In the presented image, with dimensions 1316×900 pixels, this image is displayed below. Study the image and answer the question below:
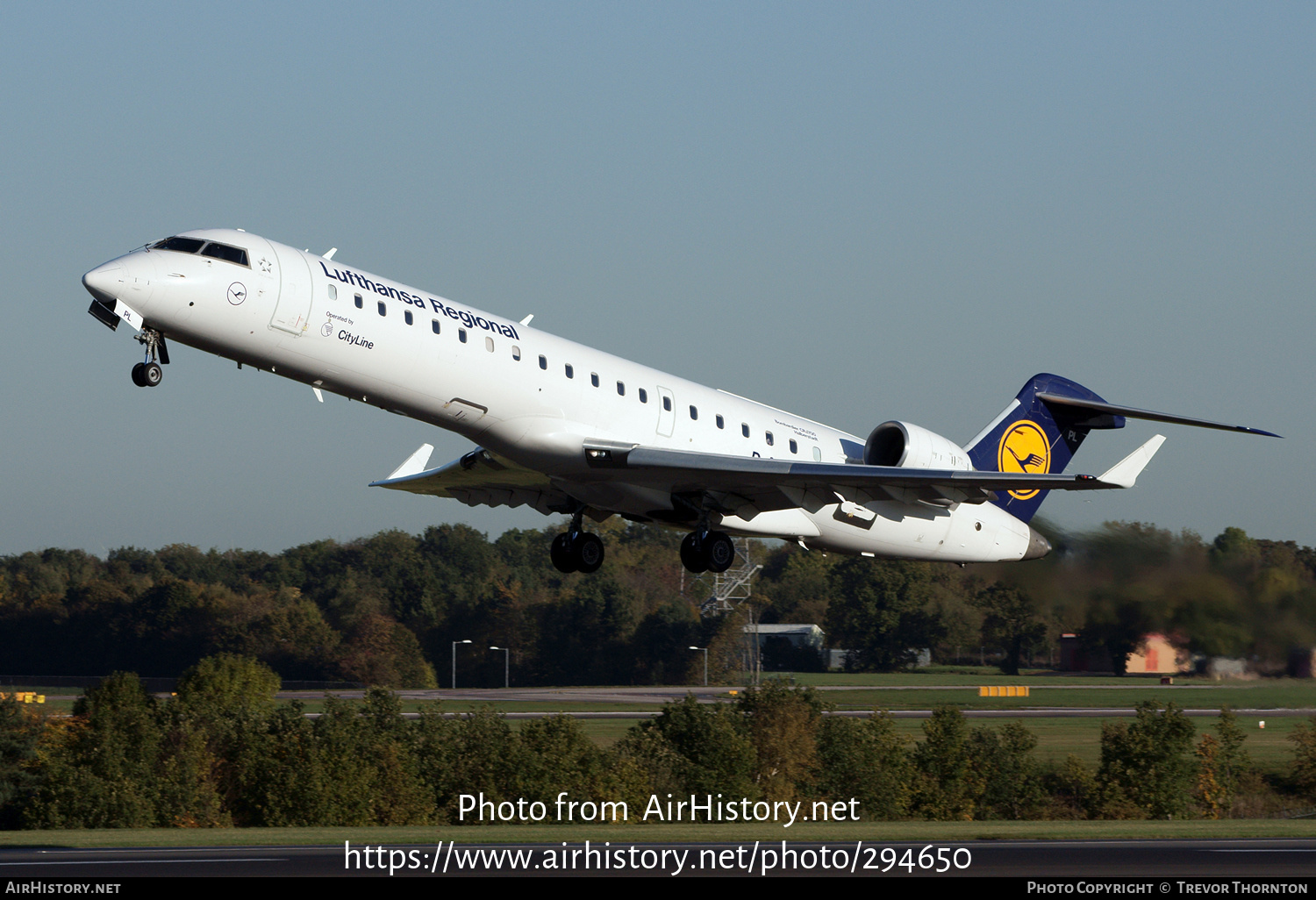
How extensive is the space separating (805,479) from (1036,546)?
7.60 m

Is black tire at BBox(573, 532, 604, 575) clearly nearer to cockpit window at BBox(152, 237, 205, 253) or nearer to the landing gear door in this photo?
the landing gear door

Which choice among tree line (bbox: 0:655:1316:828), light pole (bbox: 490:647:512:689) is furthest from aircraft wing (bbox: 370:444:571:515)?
light pole (bbox: 490:647:512:689)

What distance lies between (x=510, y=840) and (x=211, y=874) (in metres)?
7.40

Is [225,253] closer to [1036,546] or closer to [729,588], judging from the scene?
[1036,546]

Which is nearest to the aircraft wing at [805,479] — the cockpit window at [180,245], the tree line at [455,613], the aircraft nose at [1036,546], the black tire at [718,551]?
the black tire at [718,551]

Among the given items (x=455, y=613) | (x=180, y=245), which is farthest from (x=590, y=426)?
(x=455, y=613)

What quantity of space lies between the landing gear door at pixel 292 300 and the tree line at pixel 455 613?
142ft

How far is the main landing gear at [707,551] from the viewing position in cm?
2309

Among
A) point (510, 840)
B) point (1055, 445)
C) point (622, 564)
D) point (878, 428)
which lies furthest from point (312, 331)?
point (622, 564)

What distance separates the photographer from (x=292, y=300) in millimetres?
18844

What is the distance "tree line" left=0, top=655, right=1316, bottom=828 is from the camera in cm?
5053

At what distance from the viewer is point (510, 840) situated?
22484 millimetres

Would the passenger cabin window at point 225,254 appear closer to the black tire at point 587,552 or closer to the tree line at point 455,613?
the black tire at point 587,552

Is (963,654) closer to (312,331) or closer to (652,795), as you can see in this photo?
(652,795)
